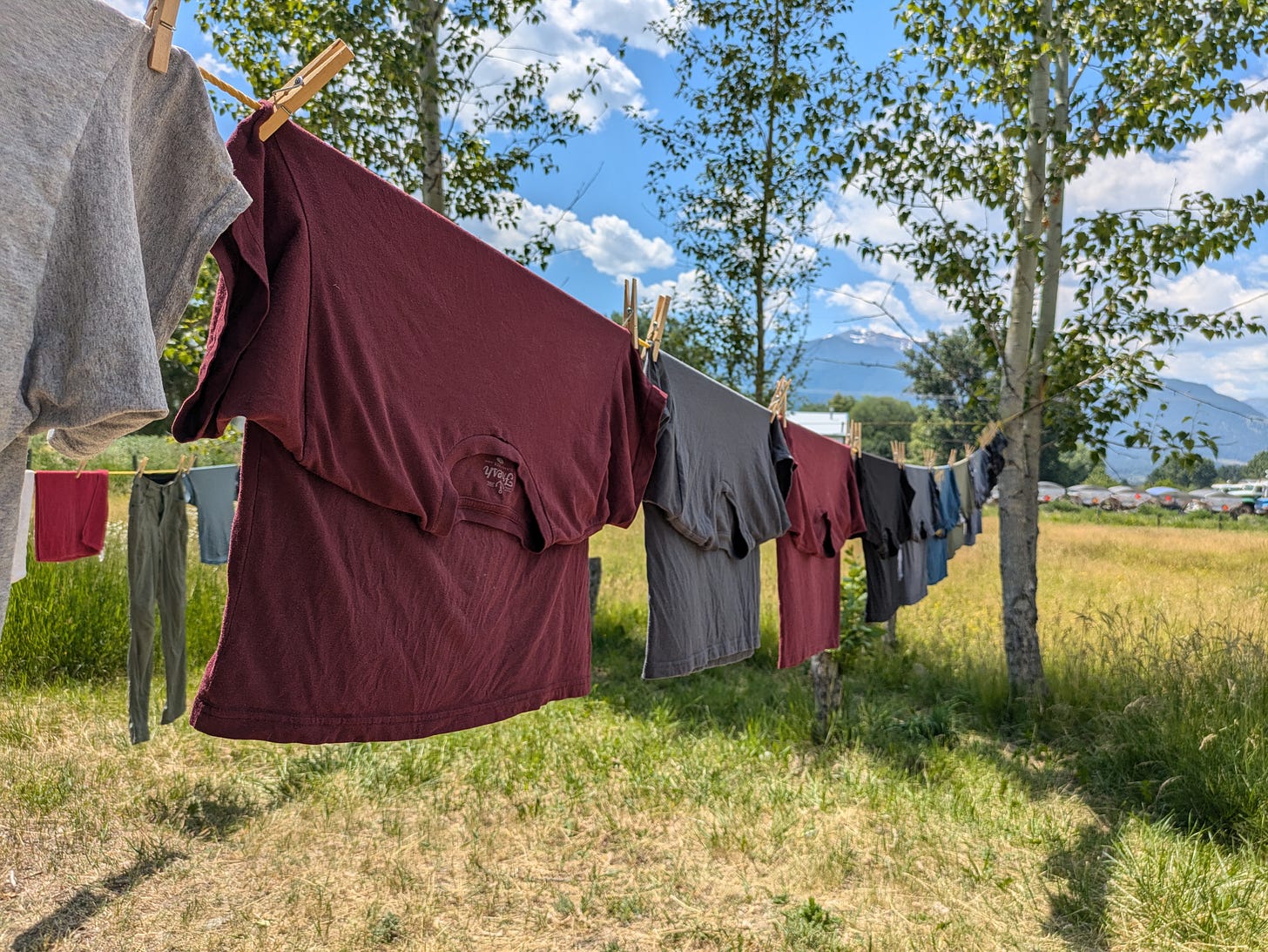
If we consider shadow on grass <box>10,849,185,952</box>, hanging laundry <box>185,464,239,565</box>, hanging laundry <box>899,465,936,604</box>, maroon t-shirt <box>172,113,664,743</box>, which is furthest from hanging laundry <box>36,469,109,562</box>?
hanging laundry <box>899,465,936,604</box>

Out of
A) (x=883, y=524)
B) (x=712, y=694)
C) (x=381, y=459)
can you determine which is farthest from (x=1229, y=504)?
(x=381, y=459)

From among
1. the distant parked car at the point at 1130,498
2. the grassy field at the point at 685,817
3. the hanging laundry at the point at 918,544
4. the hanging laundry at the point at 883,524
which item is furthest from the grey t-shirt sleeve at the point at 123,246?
the distant parked car at the point at 1130,498

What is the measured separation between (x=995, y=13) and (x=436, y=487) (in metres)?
5.70

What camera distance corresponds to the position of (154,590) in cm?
415

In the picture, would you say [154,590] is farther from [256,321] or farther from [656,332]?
[256,321]

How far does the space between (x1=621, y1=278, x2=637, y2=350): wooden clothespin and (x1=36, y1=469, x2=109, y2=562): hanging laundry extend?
12.5ft

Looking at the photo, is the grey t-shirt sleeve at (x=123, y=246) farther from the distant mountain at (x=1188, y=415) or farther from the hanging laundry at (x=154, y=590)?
the distant mountain at (x=1188, y=415)

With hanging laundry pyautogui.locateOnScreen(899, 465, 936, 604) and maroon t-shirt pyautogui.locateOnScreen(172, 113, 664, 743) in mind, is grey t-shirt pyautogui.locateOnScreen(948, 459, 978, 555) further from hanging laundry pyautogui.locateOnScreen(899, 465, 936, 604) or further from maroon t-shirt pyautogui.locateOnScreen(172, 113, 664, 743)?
maroon t-shirt pyautogui.locateOnScreen(172, 113, 664, 743)

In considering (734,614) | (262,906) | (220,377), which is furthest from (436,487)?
(262,906)

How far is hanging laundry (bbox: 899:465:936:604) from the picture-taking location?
509cm

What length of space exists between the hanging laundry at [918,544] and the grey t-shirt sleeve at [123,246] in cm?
437

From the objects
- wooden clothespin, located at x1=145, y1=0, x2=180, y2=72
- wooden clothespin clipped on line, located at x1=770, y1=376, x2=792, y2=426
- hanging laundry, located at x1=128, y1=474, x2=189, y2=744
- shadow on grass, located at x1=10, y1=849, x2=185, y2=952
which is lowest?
shadow on grass, located at x1=10, y1=849, x2=185, y2=952

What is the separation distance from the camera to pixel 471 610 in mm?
1560

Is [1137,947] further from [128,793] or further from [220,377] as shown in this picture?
[128,793]
